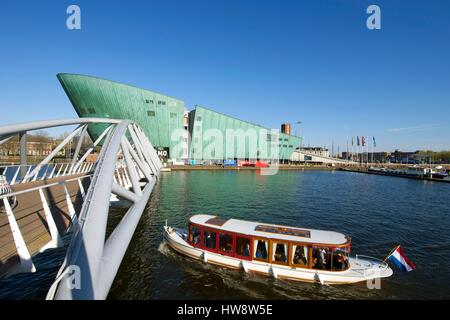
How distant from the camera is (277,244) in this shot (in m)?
12.9

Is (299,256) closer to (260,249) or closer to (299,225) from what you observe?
(260,249)

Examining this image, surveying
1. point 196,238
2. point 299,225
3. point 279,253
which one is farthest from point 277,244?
point 299,225

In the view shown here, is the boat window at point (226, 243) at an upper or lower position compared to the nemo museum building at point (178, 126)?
lower

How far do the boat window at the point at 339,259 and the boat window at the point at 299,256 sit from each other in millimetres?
1417

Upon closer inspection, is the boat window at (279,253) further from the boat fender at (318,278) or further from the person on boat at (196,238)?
the person on boat at (196,238)

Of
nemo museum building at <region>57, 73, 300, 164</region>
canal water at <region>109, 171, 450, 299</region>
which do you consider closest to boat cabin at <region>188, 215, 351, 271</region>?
canal water at <region>109, 171, 450, 299</region>

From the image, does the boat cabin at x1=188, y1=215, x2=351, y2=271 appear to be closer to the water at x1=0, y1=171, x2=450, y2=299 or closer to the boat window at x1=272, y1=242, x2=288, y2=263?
the boat window at x1=272, y1=242, x2=288, y2=263

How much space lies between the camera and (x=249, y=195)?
3547 cm

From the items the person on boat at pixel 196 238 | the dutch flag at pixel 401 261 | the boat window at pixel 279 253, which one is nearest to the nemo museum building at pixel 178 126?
the person on boat at pixel 196 238

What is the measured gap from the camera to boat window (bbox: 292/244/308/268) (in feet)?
41.1

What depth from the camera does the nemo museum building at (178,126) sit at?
73.4 meters

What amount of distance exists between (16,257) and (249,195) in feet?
100

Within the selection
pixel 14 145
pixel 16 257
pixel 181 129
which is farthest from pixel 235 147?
pixel 16 257

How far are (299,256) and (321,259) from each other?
3.60ft
